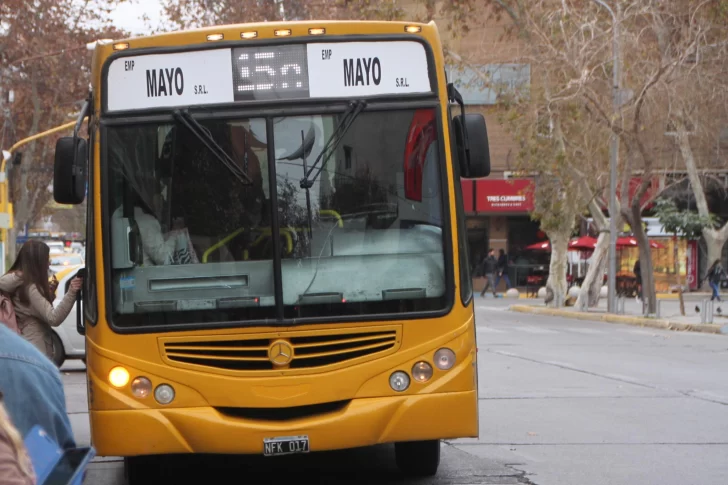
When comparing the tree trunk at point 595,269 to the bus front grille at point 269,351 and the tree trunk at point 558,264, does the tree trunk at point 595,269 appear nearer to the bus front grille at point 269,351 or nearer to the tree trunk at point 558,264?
the tree trunk at point 558,264

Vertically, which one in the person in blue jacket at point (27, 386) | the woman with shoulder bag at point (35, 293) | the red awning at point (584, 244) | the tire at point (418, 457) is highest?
the person in blue jacket at point (27, 386)

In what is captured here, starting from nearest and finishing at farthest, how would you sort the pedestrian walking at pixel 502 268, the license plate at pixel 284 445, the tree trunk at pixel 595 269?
the license plate at pixel 284 445
the tree trunk at pixel 595 269
the pedestrian walking at pixel 502 268

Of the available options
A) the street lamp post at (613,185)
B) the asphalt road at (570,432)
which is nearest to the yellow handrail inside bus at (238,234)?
the asphalt road at (570,432)

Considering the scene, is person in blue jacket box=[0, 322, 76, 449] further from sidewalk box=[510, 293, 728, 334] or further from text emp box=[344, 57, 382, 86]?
sidewalk box=[510, 293, 728, 334]

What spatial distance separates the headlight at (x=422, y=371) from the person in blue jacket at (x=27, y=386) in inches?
179

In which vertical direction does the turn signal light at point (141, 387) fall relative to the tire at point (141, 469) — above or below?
above

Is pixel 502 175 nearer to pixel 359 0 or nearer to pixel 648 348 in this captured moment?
pixel 359 0

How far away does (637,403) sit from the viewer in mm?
11805

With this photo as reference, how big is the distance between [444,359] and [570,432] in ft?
10.9

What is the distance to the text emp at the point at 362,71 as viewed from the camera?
7.11 metres

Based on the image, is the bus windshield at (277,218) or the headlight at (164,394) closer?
the headlight at (164,394)

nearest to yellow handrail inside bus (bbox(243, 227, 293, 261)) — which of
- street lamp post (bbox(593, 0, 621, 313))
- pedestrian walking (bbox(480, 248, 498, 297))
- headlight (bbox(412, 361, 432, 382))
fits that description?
headlight (bbox(412, 361, 432, 382))

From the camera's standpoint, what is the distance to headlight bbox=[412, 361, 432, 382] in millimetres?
6891

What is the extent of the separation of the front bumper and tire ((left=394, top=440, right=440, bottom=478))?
0.78 m
